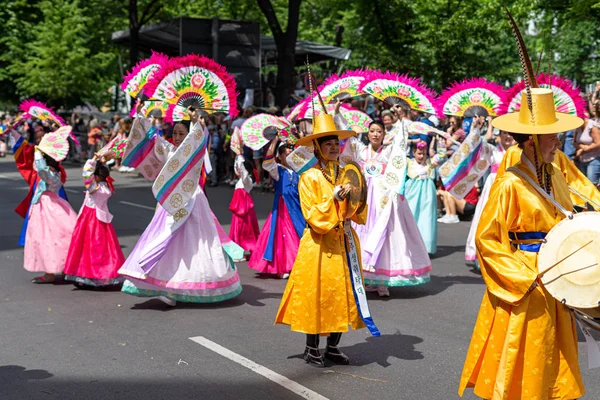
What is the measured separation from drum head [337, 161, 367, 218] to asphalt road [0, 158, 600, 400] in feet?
3.80

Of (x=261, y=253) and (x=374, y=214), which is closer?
(x=374, y=214)

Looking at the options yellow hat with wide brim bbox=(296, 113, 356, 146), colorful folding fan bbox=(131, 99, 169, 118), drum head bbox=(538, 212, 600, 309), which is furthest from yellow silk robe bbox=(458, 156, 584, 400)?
colorful folding fan bbox=(131, 99, 169, 118)

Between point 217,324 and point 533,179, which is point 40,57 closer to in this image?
point 217,324

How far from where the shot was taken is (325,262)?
5656mm

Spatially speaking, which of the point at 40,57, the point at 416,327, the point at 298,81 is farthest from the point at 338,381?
the point at 40,57

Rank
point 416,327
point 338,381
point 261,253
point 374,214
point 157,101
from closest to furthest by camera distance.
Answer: point 338,381
point 416,327
point 157,101
point 374,214
point 261,253

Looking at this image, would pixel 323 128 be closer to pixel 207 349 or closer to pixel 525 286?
pixel 207 349

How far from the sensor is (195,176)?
771 centimetres

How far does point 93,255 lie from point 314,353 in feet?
11.3

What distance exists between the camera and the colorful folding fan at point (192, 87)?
7484 mm

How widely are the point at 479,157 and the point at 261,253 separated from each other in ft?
8.77

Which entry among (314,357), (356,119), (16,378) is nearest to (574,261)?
(314,357)

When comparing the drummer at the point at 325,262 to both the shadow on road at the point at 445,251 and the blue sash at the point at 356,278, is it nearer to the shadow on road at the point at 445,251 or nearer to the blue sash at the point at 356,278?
the blue sash at the point at 356,278

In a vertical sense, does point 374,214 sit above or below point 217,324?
above
